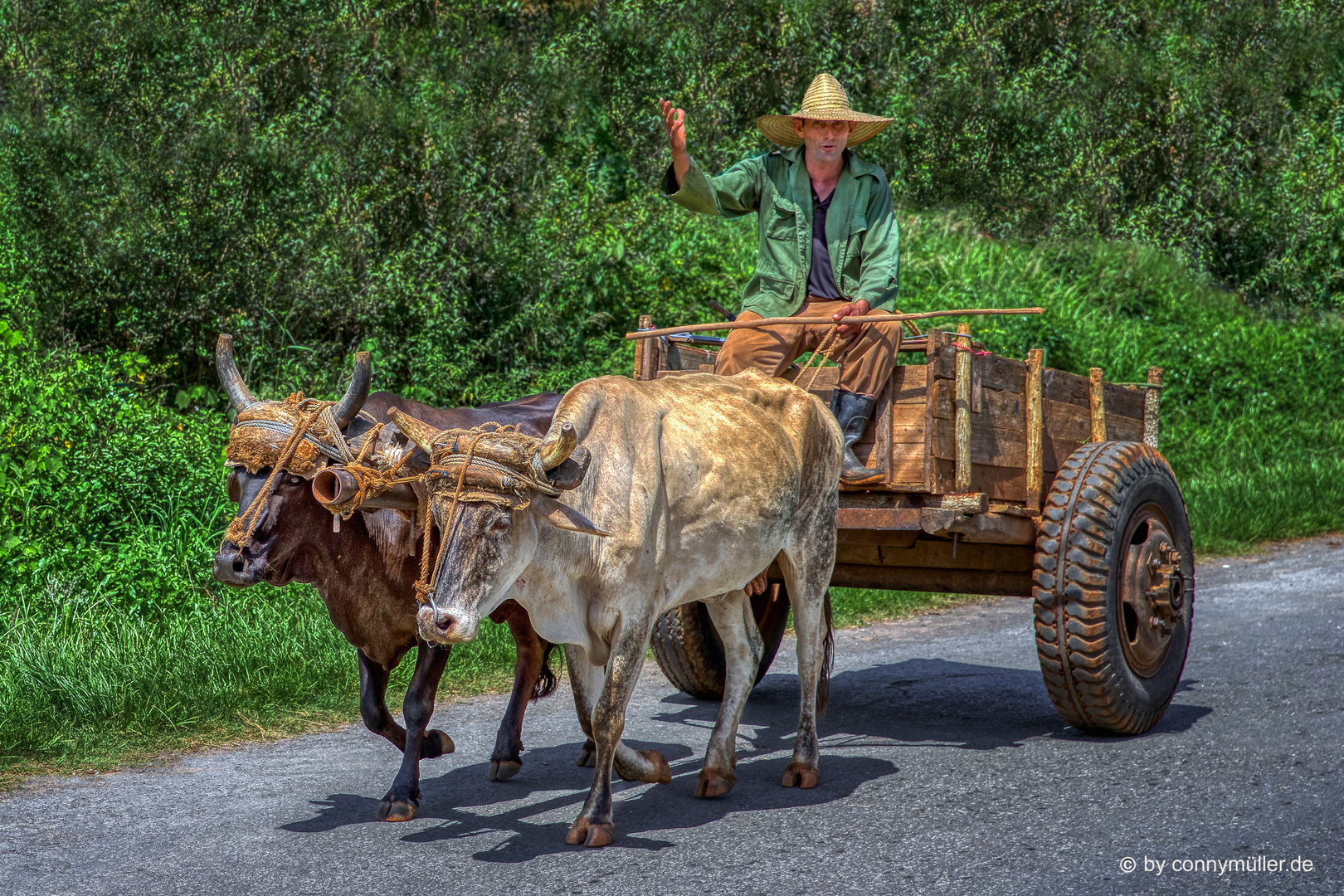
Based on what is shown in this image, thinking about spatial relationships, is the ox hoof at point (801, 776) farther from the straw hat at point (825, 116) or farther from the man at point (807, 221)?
the straw hat at point (825, 116)

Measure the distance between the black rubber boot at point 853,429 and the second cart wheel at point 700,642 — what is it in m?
1.14

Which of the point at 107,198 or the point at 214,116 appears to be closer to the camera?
Answer: the point at 107,198

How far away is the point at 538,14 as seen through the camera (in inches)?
621

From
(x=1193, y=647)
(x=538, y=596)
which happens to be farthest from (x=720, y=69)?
(x=538, y=596)

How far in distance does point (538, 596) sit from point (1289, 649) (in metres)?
4.71

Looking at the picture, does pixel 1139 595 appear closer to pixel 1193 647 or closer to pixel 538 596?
pixel 1193 647

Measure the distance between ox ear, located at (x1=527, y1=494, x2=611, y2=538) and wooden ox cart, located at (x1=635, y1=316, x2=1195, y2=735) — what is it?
1.49 metres

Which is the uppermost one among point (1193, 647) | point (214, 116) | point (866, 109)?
point (866, 109)

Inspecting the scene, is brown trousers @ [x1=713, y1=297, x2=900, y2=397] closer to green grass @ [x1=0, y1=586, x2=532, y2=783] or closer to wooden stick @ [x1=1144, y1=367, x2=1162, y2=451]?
wooden stick @ [x1=1144, y1=367, x2=1162, y2=451]

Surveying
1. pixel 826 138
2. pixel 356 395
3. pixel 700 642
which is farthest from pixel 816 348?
pixel 356 395

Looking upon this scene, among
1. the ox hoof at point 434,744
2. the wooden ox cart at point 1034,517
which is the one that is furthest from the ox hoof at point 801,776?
the ox hoof at point 434,744

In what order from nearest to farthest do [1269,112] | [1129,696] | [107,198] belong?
[1129,696], [107,198], [1269,112]

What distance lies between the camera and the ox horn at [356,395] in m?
4.80

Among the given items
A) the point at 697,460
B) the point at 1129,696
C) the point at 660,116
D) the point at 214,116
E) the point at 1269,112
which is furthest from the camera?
the point at 1269,112
